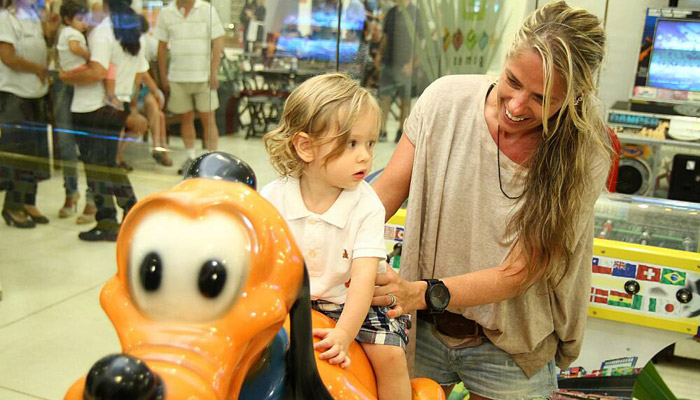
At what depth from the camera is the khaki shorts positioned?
4.62 metres

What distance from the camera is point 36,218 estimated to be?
A: 452 cm

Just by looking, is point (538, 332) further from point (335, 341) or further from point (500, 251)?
point (335, 341)

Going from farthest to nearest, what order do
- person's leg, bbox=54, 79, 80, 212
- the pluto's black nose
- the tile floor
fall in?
1. person's leg, bbox=54, 79, 80, 212
2. the tile floor
3. the pluto's black nose

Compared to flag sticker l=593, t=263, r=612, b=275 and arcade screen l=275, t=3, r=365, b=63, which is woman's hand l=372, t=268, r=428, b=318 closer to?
flag sticker l=593, t=263, r=612, b=275

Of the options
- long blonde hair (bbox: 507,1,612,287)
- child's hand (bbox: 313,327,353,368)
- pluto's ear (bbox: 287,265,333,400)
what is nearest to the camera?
pluto's ear (bbox: 287,265,333,400)

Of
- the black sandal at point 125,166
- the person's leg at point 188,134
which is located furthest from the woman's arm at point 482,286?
the black sandal at point 125,166

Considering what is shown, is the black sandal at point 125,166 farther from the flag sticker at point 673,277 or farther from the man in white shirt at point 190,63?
the flag sticker at point 673,277

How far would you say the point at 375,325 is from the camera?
113cm

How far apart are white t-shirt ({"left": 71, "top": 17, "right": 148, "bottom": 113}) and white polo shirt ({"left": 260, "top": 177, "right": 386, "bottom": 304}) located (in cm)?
383

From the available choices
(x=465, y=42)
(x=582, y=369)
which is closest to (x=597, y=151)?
(x=582, y=369)

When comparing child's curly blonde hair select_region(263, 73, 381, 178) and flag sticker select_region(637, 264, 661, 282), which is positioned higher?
child's curly blonde hair select_region(263, 73, 381, 178)

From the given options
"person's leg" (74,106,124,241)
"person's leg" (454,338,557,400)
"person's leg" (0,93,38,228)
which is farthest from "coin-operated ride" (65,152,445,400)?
"person's leg" (0,93,38,228)

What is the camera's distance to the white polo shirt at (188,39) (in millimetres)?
4383

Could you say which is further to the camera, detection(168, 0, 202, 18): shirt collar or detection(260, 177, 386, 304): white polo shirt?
detection(168, 0, 202, 18): shirt collar
